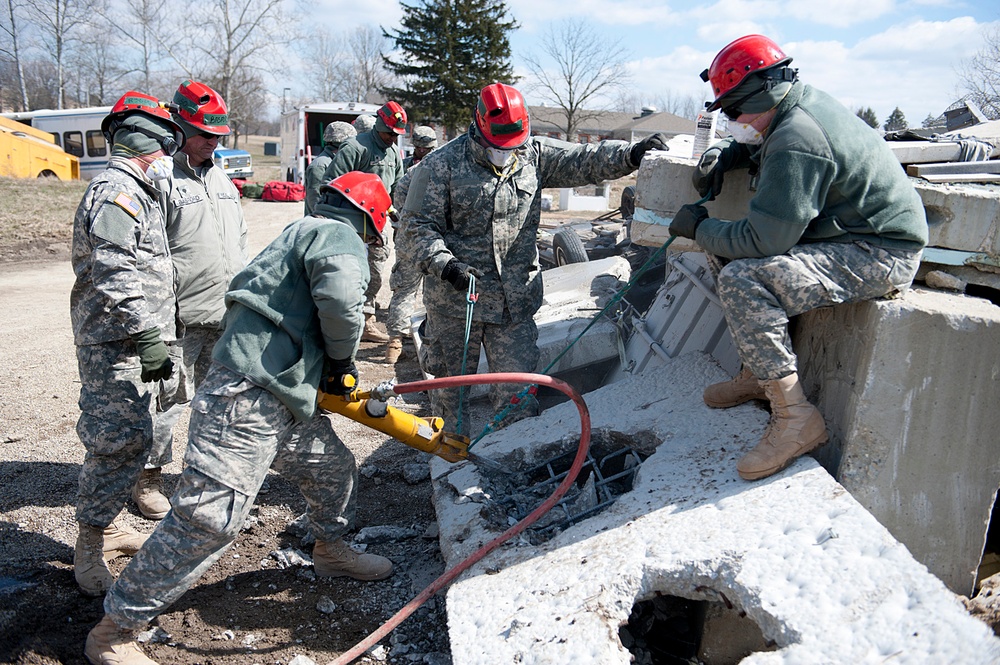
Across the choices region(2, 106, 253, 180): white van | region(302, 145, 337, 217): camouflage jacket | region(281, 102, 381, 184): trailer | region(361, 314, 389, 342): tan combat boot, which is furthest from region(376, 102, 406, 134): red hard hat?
region(2, 106, 253, 180): white van

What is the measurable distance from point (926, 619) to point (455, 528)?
74.3 inches

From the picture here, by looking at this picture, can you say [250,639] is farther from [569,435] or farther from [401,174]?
[401,174]

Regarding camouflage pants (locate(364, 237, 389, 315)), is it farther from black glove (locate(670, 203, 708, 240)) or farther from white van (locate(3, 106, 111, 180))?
white van (locate(3, 106, 111, 180))

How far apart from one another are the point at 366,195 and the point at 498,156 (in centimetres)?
121

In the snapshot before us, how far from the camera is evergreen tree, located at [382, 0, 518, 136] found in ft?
108

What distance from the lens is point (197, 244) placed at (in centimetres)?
388

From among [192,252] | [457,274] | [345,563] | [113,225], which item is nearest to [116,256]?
[113,225]

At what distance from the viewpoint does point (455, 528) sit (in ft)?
11.0

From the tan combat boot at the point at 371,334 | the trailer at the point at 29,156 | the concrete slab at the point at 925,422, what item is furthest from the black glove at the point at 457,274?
the trailer at the point at 29,156

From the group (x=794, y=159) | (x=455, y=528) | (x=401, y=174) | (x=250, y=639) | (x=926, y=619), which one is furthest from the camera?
(x=401, y=174)

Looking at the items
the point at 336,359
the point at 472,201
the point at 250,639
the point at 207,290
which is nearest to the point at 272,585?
the point at 250,639

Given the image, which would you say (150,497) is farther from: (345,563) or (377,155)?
(377,155)

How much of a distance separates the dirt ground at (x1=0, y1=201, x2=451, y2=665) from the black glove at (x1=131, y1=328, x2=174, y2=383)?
103cm

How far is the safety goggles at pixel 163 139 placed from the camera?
11.3ft
